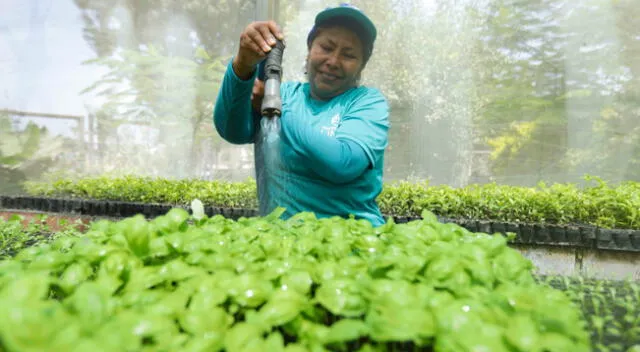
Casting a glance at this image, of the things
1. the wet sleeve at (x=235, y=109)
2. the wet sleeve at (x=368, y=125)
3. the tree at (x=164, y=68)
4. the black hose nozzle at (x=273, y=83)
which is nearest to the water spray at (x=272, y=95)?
the black hose nozzle at (x=273, y=83)

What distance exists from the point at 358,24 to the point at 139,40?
552cm

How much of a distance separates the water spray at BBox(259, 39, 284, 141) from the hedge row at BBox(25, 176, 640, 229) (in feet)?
8.09

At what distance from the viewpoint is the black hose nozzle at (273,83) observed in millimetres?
1331

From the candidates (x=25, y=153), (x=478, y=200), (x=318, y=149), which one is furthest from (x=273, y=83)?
(x=25, y=153)

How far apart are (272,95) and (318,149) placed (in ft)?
0.78

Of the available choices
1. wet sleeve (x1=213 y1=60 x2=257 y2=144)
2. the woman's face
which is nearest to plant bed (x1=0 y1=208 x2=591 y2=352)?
wet sleeve (x1=213 y1=60 x2=257 y2=144)

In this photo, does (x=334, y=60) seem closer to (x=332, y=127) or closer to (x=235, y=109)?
(x=332, y=127)

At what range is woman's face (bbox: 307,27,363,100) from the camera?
1623 mm

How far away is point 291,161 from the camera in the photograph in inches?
59.0

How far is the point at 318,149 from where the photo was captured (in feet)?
4.33

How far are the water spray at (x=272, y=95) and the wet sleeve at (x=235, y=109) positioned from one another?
113 millimetres

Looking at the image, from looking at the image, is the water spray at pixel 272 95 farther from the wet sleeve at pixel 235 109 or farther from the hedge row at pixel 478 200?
the hedge row at pixel 478 200

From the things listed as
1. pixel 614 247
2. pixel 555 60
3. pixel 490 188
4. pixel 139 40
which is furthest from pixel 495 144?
pixel 139 40

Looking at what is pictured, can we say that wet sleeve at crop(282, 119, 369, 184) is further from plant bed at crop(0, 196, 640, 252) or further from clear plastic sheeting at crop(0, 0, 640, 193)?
clear plastic sheeting at crop(0, 0, 640, 193)
